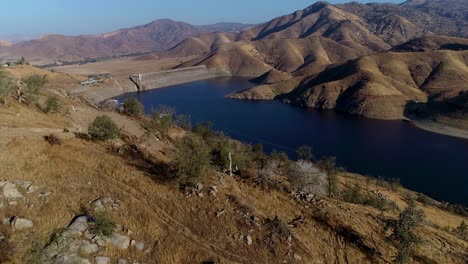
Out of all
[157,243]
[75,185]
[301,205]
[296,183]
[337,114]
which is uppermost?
[75,185]

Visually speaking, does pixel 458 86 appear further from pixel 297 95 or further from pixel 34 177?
pixel 34 177

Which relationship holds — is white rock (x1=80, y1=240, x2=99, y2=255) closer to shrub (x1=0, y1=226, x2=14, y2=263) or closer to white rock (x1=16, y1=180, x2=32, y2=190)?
shrub (x1=0, y1=226, x2=14, y2=263)

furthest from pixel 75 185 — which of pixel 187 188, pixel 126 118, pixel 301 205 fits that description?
pixel 126 118

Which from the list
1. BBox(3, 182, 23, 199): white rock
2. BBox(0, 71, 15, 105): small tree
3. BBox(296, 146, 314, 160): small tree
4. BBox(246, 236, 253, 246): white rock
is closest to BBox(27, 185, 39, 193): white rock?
BBox(3, 182, 23, 199): white rock

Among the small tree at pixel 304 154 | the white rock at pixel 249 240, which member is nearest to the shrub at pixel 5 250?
the white rock at pixel 249 240

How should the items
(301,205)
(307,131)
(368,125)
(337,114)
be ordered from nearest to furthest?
(301,205), (307,131), (368,125), (337,114)

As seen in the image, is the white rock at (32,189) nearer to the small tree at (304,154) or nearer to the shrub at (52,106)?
Answer: the shrub at (52,106)

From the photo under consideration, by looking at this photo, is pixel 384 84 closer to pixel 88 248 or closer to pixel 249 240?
pixel 249 240
